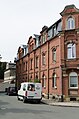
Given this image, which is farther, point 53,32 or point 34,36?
point 34,36

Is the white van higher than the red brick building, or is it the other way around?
the red brick building

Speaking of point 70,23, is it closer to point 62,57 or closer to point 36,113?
point 62,57

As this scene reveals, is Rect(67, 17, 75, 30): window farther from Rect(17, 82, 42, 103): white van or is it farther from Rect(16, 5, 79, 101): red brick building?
Rect(17, 82, 42, 103): white van

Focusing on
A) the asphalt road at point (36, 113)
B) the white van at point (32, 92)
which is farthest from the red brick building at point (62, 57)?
the asphalt road at point (36, 113)

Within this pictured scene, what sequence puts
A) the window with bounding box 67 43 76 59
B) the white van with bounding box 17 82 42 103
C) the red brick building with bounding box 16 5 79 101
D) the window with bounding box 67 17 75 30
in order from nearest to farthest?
the white van with bounding box 17 82 42 103, the red brick building with bounding box 16 5 79 101, the window with bounding box 67 43 76 59, the window with bounding box 67 17 75 30

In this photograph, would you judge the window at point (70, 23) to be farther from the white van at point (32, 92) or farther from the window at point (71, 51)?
the white van at point (32, 92)

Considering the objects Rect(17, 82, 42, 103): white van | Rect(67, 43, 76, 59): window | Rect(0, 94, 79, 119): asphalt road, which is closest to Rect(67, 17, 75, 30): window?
Rect(67, 43, 76, 59): window

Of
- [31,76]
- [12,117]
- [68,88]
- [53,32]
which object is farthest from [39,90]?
[31,76]

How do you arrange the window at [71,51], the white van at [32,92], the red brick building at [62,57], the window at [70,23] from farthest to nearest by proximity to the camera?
the window at [70,23] < the window at [71,51] < the red brick building at [62,57] < the white van at [32,92]

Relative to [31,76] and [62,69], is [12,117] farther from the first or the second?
[31,76]

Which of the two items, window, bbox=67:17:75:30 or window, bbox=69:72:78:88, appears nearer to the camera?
window, bbox=69:72:78:88

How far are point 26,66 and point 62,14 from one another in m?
20.1

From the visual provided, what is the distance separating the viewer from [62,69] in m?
29.6

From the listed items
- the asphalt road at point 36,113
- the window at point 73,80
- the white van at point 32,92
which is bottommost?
the asphalt road at point 36,113
